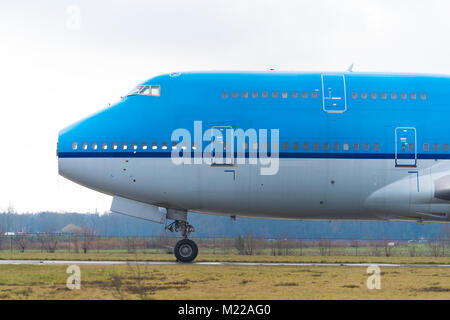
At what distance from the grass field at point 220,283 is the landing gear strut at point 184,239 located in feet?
6.94

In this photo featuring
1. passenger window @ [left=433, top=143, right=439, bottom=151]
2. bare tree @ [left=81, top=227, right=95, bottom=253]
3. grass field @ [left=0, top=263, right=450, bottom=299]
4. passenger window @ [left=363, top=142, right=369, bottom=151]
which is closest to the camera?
grass field @ [left=0, top=263, right=450, bottom=299]

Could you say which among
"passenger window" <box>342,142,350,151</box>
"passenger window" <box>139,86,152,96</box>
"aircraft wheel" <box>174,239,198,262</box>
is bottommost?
"aircraft wheel" <box>174,239,198,262</box>

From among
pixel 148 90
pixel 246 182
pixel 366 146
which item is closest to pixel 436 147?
pixel 366 146

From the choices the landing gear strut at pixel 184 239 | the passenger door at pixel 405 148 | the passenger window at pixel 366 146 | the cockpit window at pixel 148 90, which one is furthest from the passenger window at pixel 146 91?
the passenger door at pixel 405 148

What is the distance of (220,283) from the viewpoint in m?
17.0

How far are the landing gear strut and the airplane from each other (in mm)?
43

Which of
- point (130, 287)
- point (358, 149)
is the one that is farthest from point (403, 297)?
point (358, 149)

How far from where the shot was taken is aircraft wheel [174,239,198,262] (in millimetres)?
24188

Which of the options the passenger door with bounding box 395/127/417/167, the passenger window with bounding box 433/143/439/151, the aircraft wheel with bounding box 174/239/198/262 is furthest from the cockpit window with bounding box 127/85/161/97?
the passenger window with bounding box 433/143/439/151

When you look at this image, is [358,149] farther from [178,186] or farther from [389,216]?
[178,186]

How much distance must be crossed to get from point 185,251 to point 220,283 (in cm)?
743

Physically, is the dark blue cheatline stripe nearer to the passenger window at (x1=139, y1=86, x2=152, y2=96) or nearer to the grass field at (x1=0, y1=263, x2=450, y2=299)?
the passenger window at (x1=139, y1=86, x2=152, y2=96)

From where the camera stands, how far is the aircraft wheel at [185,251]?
24188mm
